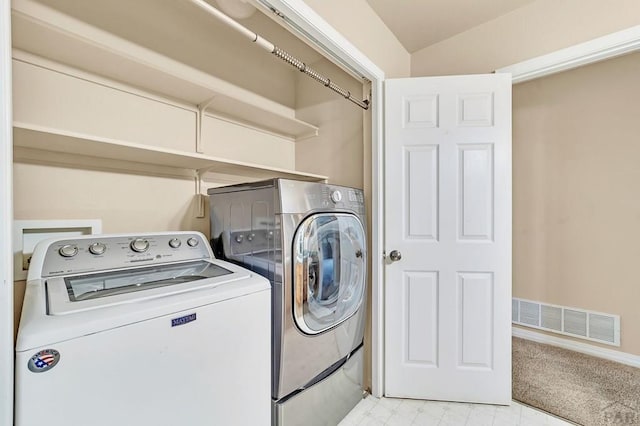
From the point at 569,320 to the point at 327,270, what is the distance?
2.43 metres

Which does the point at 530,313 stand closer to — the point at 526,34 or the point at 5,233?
the point at 526,34

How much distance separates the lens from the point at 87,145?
47.3 inches

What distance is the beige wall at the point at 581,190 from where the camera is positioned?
2.25m

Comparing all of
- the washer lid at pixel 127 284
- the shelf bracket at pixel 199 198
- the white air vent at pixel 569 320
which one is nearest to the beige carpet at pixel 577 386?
the white air vent at pixel 569 320

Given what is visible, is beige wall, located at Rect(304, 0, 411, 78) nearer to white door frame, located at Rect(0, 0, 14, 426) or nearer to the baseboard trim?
white door frame, located at Rect(0, 0, 14, 426)

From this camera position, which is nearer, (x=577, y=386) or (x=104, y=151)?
(x=104, y=151)

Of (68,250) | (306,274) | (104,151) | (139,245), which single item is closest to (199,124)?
(104,151)

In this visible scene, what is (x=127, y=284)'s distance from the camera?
107 centimetres

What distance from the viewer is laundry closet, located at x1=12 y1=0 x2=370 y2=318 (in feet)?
4.01

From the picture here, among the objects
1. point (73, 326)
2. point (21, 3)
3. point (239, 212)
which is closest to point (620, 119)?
point (239, 212)

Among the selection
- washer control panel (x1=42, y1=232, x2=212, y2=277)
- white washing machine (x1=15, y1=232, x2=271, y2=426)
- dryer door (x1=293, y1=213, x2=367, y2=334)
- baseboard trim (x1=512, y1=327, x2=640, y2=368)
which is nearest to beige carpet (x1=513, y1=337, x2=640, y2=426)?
baseboard trim (x1=512, y1=327, x2=640, y2=368)

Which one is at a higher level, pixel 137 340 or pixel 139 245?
pixel 139 245

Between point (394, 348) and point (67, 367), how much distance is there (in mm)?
1708

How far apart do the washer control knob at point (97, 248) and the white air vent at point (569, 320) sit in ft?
10.7
